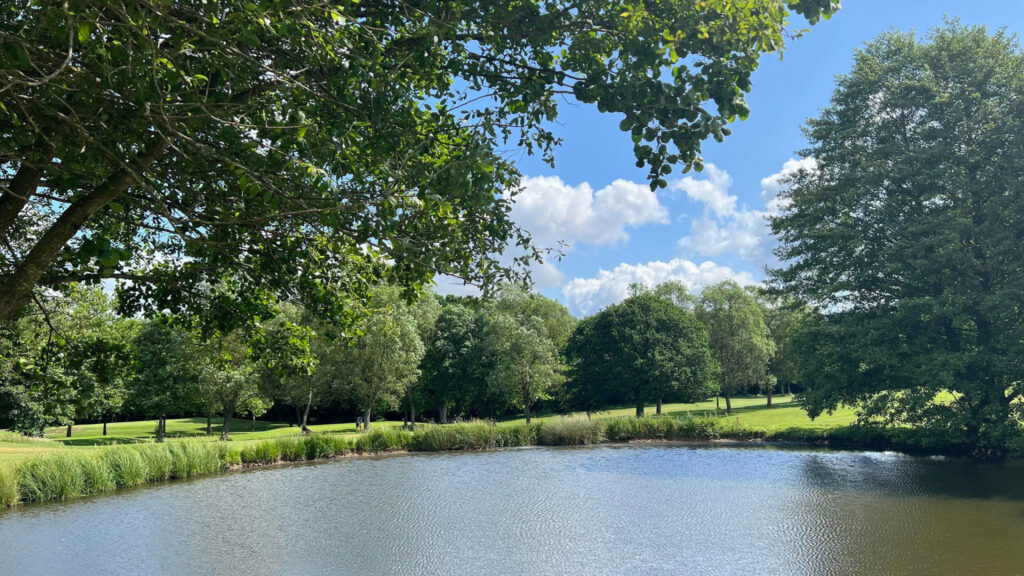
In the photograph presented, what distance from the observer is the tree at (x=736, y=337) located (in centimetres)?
4641

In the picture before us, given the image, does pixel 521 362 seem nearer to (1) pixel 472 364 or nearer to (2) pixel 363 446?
(1) pixel 472 364

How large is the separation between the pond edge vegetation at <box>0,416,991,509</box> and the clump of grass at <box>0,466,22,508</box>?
0.02m

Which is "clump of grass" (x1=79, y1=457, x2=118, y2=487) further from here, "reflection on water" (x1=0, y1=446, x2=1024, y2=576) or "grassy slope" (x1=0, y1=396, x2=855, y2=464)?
"grassy slope" (x1=0, y1=396, x2=855, y2=464)

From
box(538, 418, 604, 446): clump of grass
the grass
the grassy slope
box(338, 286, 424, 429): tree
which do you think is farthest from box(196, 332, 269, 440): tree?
box(538, 418, 604, 446): clump of grass

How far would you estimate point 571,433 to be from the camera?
28.6 metres

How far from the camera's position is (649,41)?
14.8 ft

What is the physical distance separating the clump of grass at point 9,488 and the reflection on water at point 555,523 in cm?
92

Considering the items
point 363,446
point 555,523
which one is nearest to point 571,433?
point 363,446

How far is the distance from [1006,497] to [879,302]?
32.3 ft

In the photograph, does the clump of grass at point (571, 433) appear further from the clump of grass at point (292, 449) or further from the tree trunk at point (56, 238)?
the tree trunk at point (56, 238)

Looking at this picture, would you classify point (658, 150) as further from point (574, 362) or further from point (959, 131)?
point (574, 362)

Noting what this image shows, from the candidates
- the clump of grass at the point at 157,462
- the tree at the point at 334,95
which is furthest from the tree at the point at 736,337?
the tree at the point at 334,95

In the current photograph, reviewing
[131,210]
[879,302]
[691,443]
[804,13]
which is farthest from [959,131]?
[131,210]

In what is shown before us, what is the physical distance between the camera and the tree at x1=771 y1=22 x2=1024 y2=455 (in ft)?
63.5
